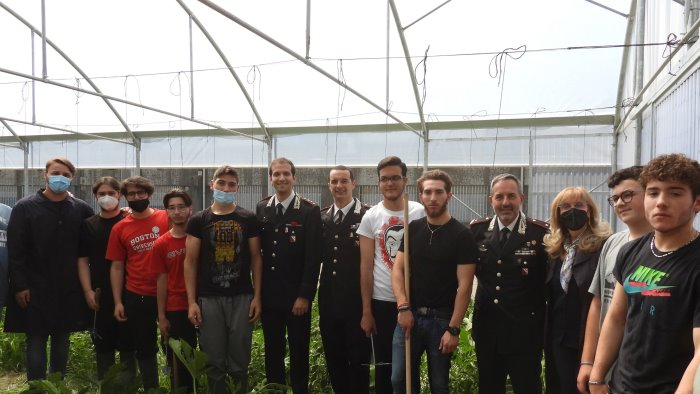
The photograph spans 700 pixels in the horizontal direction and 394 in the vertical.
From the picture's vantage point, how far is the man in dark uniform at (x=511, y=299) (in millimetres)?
3021

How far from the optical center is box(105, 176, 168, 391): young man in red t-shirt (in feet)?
12.3

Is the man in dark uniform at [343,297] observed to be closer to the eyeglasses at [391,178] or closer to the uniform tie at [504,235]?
the eyeglasses at [391,178]

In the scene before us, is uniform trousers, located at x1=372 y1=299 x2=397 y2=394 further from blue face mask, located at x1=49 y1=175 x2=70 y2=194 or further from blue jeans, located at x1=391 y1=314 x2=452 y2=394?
blue face mask, located at x1=49 y1=175 x2=70 y2=194

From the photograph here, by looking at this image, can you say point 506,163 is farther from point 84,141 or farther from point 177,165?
point 84,141

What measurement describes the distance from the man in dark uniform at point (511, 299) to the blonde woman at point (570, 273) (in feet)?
0.29

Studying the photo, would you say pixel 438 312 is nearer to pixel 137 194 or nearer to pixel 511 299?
pixel 511 299

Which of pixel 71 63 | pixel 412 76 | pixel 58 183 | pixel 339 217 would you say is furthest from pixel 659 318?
pixel 71 63

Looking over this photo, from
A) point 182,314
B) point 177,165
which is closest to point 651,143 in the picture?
point 182,314

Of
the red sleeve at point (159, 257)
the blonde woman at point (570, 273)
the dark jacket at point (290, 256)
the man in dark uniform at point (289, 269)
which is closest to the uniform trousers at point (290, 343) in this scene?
the man in dark uniform at point (289, 269)

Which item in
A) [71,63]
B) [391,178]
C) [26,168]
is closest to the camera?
[391,178]

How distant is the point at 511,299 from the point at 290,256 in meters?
1.45

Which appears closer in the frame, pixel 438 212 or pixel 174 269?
pixel 438 212

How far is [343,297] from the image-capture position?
356cm

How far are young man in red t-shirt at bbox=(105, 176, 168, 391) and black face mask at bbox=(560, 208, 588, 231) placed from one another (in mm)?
2697
